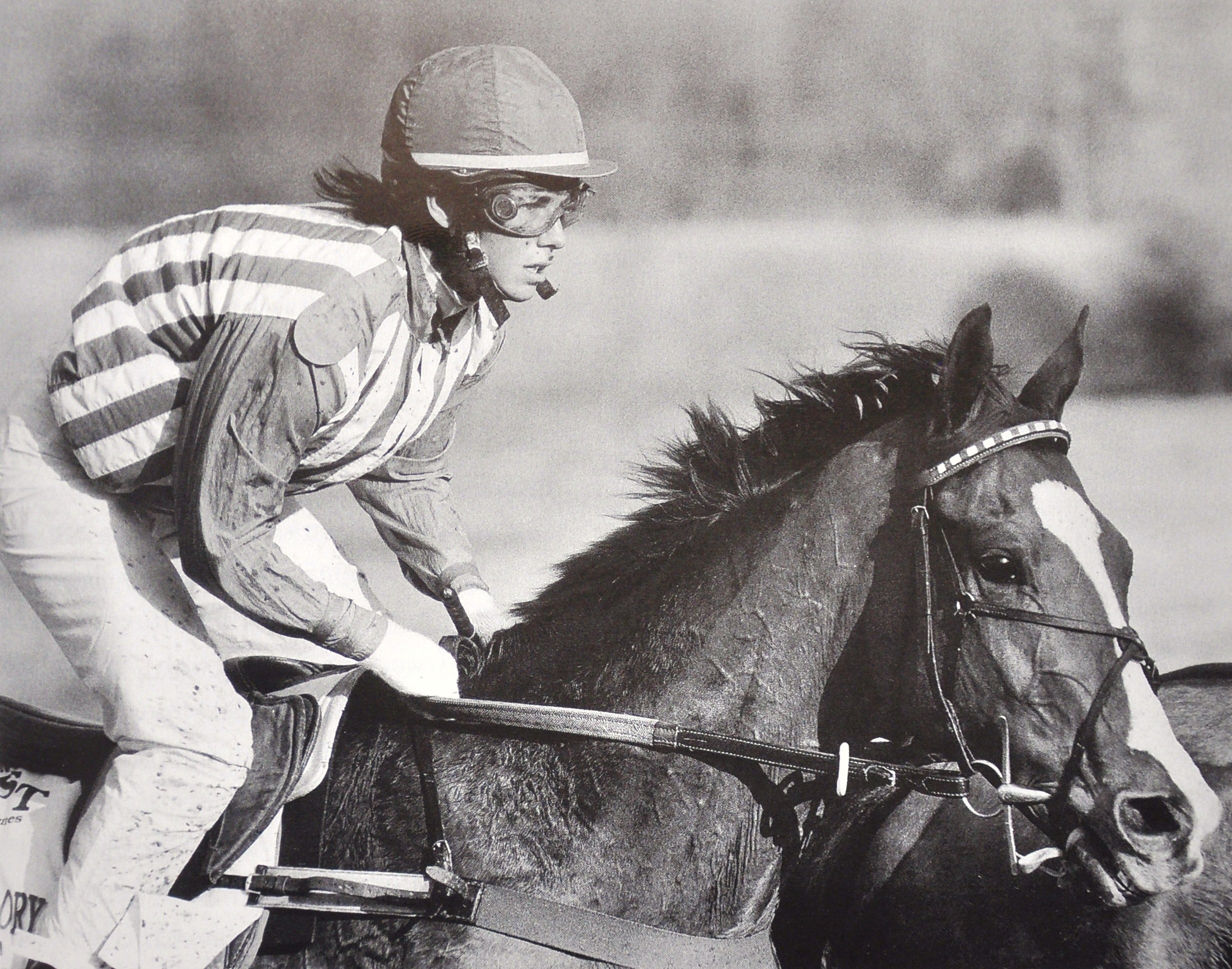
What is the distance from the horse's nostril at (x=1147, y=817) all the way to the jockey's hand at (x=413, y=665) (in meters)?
0.91

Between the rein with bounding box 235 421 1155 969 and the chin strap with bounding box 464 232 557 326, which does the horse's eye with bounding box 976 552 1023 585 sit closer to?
the rein with bounding box 235 421 1155 969

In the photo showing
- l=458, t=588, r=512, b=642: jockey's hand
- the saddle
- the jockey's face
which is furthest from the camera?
l=458, t=588, r=512, b=642: jockey's hand

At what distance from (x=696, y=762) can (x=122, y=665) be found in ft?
2.61

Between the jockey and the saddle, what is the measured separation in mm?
40

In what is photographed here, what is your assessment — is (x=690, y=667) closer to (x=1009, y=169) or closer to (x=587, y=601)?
(x=587, y=601)

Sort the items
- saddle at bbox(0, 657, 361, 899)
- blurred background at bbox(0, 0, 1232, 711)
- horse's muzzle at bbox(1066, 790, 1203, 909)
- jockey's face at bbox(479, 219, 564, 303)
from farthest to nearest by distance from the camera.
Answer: blurred background at bbox(0, 0, 1232, 711), jockey's face at bbox(479, 219, 564, 303), saddle at bbox(0, 657, 361, 899), horse's muzzle at bbox(1066, 790, 1203, 909)

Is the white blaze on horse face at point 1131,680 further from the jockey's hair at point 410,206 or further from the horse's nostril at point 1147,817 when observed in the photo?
the jockey's hair at point 410,206

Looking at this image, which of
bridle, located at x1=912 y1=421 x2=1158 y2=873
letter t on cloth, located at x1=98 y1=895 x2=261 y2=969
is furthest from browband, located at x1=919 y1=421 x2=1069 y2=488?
letter t on cloth, located at x1=98 y1=895 x2=261 y2=969

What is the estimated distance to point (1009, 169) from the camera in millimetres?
2219

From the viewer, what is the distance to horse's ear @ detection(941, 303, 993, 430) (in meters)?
1.58

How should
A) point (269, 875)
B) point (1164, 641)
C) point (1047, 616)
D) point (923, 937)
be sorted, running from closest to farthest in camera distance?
1. point (1047, 616)
2. point (269, 875)
3. point (923, 937)
4. point (1164, 641)

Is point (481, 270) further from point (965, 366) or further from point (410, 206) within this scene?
point (965, 366)

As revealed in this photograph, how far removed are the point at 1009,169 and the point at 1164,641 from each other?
95 cm

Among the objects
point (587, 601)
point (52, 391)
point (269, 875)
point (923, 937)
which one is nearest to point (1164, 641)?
point (923, 937)
